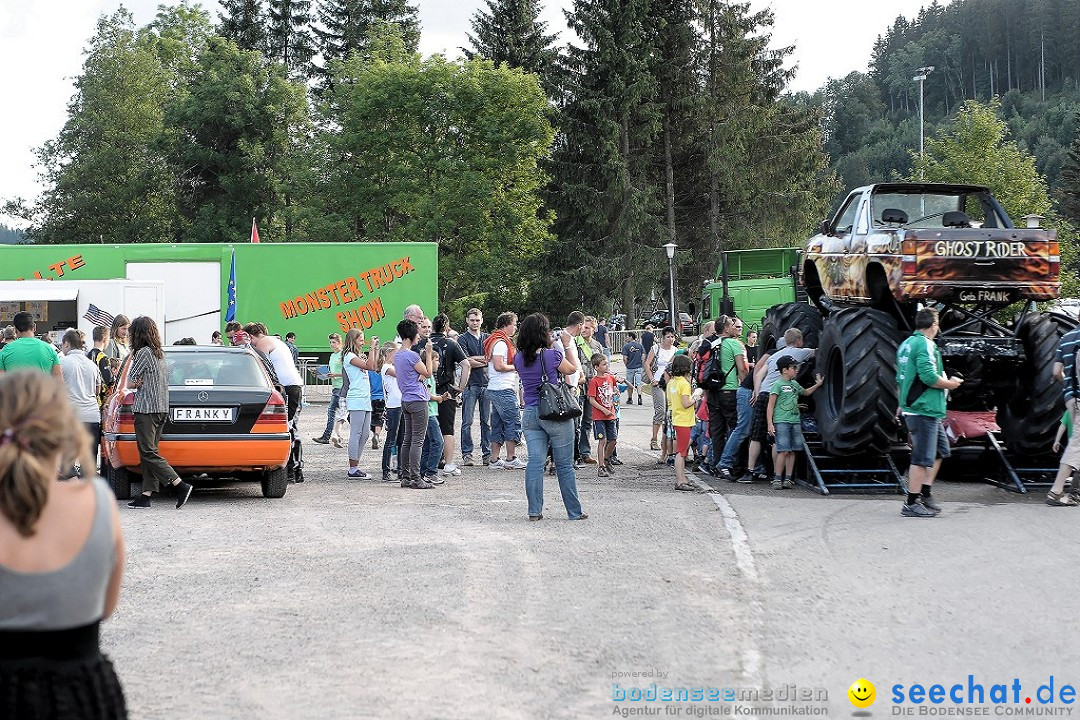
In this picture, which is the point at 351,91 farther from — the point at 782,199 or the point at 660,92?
the point at 782,199

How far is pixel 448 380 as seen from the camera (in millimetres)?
14484

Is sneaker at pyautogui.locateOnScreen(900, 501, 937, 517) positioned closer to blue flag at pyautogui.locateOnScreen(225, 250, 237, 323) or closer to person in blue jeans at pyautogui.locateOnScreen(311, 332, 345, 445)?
person in blue jeans at pyautogui.locateOnScreen(311, 332, 345, 445)

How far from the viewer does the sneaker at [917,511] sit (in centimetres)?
1100

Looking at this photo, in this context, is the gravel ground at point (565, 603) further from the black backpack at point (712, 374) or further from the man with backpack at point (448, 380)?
the black backpack at point (712, 374)

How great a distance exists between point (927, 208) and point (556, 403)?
594 centimetres

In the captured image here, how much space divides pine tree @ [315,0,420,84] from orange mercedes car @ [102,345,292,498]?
170 ft

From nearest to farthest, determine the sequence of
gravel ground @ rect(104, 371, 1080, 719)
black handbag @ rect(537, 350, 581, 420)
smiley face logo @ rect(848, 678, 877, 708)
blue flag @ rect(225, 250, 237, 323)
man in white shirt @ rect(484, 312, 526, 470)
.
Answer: smiley face logo @ rect(848, 678, 877, 708) < gravel ground @ rect(104, 371, 1080, 719) < black handbag @ rect(537, 350, 581, 420) < man in white shirt @ rect(484, 312, 526, 470) < blue flag @ rect(225, 250, 237, 323)

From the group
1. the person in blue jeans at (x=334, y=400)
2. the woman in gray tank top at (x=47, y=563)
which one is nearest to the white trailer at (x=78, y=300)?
the person in blue jeans at (x=334, y=400)

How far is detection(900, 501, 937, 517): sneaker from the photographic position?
36.1 ft

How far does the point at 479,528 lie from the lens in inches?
415

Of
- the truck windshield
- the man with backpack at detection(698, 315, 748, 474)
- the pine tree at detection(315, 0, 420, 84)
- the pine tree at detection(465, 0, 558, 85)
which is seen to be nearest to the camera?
the truck windshield

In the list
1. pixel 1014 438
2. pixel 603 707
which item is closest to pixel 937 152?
pixel 1014 438

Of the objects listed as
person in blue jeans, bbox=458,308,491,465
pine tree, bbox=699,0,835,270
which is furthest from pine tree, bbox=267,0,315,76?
person in blue jeans, bbox=458,308,491,465

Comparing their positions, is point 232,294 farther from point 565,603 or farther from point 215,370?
point 565,603
